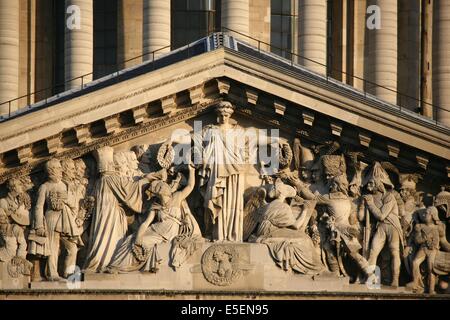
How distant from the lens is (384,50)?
337 ft

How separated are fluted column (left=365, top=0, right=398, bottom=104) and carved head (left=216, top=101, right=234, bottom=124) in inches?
1027

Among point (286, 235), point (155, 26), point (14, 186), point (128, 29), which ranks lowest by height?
point (286, 235)

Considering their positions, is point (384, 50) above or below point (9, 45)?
below

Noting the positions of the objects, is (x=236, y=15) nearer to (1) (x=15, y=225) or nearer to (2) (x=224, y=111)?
(2) (x=224, y=111)

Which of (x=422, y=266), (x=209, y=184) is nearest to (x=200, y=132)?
(x=209, y=184)

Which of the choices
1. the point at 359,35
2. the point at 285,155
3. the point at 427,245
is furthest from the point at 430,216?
the point at 359,35

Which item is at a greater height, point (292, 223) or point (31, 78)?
point (31, 78)

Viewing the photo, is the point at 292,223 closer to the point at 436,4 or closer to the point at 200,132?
the point at 200,132

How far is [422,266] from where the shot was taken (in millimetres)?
76188

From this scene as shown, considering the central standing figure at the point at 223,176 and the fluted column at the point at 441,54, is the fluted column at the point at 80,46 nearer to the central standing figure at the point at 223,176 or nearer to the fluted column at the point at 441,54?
the fluted column at the point at 441,54

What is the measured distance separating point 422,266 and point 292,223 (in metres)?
3.42

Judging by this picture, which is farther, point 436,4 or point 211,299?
point 436,4

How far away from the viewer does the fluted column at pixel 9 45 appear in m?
102

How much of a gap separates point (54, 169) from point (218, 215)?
166 inches
